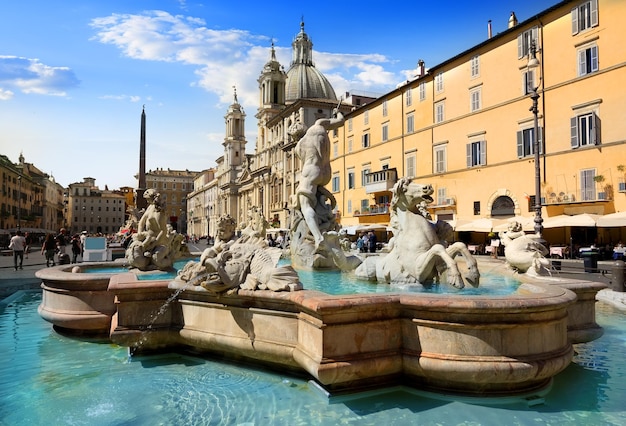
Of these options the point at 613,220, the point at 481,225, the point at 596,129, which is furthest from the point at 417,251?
the point at 596,129

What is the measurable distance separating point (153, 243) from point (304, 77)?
63486 mm

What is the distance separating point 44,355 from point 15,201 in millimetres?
64157

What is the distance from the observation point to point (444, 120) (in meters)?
32.5

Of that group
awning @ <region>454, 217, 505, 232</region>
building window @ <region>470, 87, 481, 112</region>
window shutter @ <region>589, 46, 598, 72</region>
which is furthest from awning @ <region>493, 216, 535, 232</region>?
building window @ <region>470, 87, 481, 112</region>

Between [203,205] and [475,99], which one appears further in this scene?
[203,205]

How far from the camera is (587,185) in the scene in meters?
23.2

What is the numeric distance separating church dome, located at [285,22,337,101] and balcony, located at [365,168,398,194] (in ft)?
101

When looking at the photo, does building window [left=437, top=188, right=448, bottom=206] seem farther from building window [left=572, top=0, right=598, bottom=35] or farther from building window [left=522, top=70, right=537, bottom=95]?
building window [left=572, top=0, right=598, bottom=35]

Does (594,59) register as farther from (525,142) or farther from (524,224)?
(524,224)

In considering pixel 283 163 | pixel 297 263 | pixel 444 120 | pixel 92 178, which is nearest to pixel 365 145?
pixel 444 120

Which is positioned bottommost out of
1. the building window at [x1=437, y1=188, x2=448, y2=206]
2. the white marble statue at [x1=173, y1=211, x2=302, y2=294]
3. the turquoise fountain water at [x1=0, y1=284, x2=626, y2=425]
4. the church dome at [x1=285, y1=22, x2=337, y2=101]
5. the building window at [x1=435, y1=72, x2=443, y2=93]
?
the turquoise fountain water at [x1=0, y1=284, x2=626, y2=425]

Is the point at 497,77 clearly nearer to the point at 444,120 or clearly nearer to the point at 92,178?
the point at 444,120

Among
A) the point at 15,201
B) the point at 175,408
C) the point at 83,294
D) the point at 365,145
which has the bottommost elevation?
the point at 175,408

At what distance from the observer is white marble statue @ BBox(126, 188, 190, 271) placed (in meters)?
7.71
